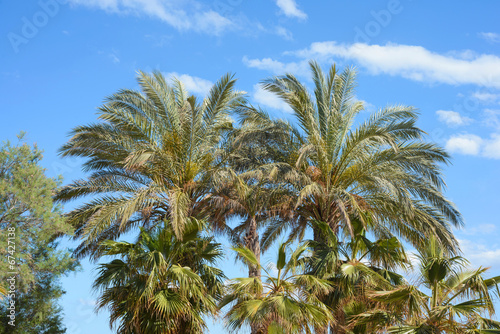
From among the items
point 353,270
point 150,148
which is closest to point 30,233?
point 150,148

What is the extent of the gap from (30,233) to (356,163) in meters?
10.6

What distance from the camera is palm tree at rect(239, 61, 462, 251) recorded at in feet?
58.8

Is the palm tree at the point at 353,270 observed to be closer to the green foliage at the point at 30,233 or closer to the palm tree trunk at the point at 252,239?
the palm tree trunk at the point at 252,239

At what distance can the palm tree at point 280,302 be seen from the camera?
13.1m

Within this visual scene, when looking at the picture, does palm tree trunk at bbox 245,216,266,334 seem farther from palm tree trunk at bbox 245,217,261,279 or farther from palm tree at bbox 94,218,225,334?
palm tree at bbox 94,218,225,334

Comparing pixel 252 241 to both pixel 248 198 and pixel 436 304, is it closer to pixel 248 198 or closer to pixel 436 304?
pixel 248 198

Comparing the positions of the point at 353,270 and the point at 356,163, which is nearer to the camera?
the point at 353,270

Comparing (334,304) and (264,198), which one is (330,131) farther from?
(334,304)

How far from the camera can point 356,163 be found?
1838 cm

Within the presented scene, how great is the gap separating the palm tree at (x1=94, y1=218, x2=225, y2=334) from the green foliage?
9.56ft

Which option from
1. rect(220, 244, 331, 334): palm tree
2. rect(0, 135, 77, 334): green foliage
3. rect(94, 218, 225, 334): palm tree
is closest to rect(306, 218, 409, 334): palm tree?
rect(220, 244, 331, 334): palm tree

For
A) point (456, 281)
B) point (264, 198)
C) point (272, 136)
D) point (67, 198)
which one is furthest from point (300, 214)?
point (67, 198)

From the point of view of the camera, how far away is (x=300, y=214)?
61.7 feet

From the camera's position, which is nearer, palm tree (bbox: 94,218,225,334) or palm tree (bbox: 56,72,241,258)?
palm tree (bbox: 94,218,225,334)
